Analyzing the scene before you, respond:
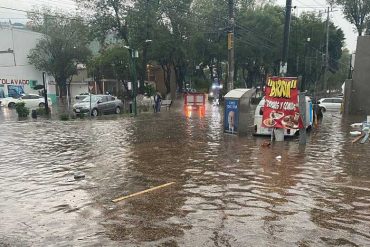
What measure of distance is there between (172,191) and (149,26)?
33.2 meters

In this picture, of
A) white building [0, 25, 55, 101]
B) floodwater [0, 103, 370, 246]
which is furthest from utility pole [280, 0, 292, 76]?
white building [0, 25, 55, 101]

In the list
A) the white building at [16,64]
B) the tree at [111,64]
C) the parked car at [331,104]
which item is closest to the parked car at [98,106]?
the parked car at [331,104]

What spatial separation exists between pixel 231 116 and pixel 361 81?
53.4 ft

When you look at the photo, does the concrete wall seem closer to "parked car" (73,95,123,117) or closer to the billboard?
the billboard

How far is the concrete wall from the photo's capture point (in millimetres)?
27203

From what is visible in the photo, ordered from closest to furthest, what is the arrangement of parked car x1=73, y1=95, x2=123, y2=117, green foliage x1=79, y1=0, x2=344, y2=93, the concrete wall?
the concrete wall < parked car x1=73, y1=95, x2=123, y2=117 < green foliage x1=79, y1=0, x2=344, y2=93

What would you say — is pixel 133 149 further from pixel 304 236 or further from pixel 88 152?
pixel 304 236

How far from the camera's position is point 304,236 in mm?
5387

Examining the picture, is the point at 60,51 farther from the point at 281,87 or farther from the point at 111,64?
the point at 281,87

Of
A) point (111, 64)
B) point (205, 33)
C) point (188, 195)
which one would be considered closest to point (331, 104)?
point (205, 33)

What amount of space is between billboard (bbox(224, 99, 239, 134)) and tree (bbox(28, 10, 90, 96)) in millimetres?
39873

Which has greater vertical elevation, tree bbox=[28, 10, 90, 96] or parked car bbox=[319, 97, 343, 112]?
tree bbox=[28, 10, 90, 96]

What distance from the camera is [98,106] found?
28891 mm

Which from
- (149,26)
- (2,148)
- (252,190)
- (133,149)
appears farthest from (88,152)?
(149,26)
